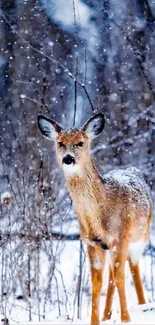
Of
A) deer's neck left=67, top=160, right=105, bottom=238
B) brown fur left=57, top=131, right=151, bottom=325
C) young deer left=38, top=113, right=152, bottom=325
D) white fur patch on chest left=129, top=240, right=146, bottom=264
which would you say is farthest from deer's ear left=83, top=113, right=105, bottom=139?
white fur patch on chest left=129, top=240, right=146, bottom=264

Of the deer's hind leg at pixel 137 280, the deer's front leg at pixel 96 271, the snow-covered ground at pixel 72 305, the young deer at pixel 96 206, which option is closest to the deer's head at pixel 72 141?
the young deer at pixel 96 206

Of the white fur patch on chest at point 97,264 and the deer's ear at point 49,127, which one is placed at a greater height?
the deer's ear at point 49,127

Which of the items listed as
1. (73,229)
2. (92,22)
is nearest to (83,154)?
(73,229)

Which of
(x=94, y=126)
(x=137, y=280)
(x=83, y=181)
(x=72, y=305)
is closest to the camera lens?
(x=83, y=181)

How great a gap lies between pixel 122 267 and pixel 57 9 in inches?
457

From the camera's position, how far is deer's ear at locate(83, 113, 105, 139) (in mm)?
6734

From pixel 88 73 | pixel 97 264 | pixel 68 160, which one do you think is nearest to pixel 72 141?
pixel 68 160

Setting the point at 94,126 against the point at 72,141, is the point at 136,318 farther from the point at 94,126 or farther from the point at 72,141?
the point at 94,126

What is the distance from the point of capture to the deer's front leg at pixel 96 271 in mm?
6543

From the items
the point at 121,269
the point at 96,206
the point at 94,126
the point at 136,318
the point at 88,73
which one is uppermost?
the point at 88,73

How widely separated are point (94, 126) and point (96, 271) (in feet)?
4.00

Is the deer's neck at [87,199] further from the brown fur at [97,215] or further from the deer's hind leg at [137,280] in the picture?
the deer's hind leg at [137,280]

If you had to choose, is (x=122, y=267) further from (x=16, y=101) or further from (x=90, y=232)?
(x=16, y=101)

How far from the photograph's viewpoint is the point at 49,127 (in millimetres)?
6824
